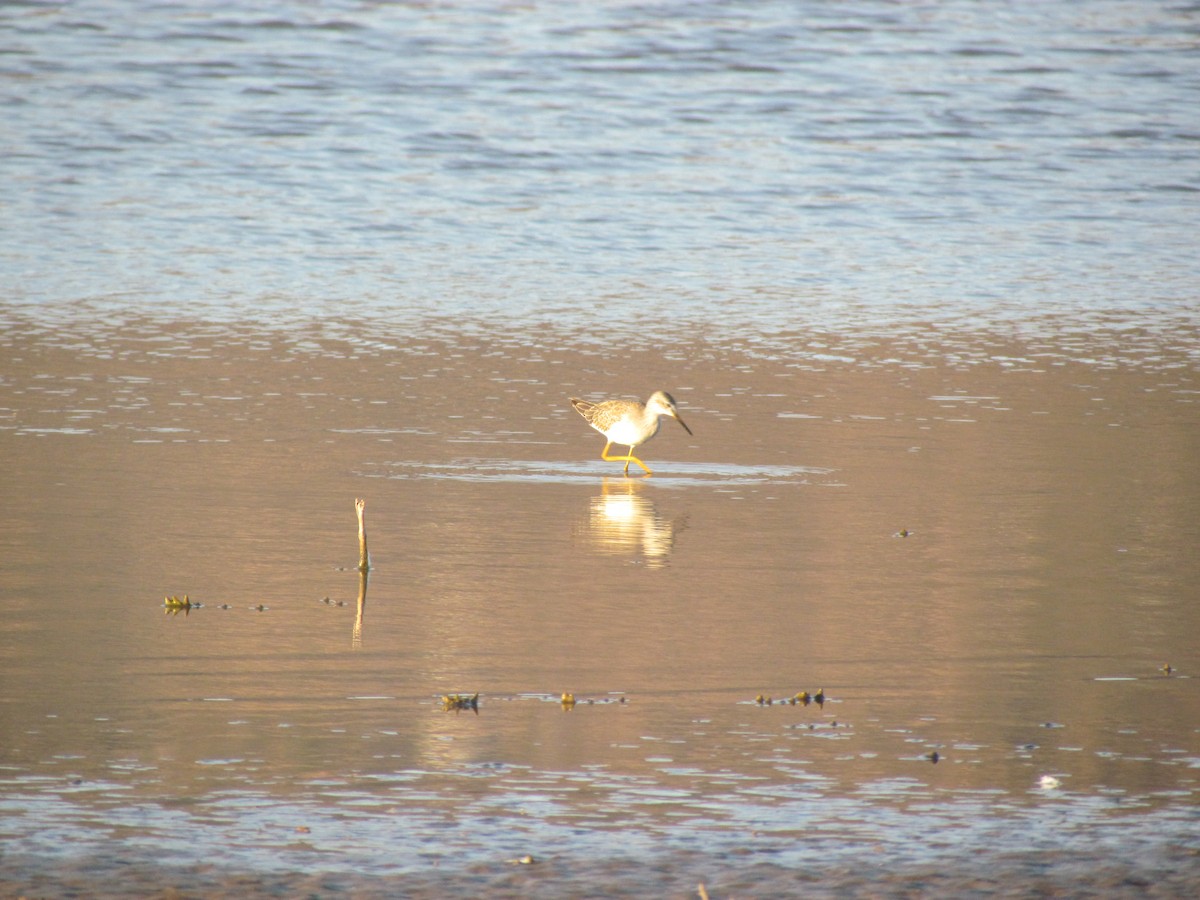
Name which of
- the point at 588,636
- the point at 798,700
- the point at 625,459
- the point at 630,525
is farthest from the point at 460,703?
the point at 625,459

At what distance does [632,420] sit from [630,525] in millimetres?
2212

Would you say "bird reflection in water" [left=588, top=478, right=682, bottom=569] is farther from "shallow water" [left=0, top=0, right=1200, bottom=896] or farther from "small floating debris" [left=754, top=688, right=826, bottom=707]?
"small floating debris" [left=754, top=688, right=826, bottom=707]

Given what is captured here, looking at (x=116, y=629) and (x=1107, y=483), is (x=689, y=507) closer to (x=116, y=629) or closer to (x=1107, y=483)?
(x=1107, y=483)

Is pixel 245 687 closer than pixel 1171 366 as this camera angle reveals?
Yes

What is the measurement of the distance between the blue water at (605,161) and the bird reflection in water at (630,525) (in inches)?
269

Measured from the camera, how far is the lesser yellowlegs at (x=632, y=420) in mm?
13414

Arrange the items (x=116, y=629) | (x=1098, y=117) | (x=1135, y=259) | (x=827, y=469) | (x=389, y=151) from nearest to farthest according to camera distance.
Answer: (x=116, y=629) < (x=827, y=469) < (x=1135, y=259) < (x=389, y=151) < (x=1098, y=117)

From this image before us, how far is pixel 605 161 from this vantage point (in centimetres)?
2922

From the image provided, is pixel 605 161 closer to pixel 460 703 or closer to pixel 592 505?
pixel 592 505

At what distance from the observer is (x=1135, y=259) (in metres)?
23.4

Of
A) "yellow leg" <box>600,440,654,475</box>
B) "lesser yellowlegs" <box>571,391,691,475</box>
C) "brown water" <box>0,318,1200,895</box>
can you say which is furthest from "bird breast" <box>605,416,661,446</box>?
"brown water" <box>0,318,1200,895</box>

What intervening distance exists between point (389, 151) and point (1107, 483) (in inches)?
751

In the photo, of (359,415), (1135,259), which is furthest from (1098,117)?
(359,415)

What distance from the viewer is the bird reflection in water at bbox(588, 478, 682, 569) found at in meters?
10.6
